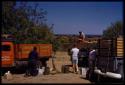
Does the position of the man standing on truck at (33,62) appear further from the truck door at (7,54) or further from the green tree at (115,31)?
the green tree at (115,31)

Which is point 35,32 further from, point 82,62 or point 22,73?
point 22,73

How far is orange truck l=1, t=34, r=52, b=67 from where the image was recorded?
23.4 metres

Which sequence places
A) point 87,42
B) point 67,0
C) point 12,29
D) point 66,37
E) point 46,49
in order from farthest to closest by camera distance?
point 66,37 < point 12,29 < point 87,42 < point 46,49 < point 67,0

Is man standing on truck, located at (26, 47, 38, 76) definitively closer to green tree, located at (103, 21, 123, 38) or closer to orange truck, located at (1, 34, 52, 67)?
orange truck, located at (1, 34, 52, 67)

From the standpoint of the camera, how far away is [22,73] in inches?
983

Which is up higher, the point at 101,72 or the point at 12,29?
the point at 12,29

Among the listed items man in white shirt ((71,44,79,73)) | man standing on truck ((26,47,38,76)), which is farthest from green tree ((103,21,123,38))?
man standing on truck ((26,47,38,76))

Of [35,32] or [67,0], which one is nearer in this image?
[67,0]

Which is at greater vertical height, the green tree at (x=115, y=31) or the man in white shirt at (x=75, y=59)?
the green tree at (x=115, y=31)

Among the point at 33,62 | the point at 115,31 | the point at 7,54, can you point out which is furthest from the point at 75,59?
the point at 115,31

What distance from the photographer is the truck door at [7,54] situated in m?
23.3

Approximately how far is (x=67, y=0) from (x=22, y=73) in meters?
12.8

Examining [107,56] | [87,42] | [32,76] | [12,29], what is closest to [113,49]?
[107,56]

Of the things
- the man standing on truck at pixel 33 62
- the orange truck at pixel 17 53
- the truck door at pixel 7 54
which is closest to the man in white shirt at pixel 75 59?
the man standing on truck at pixel 33 62
